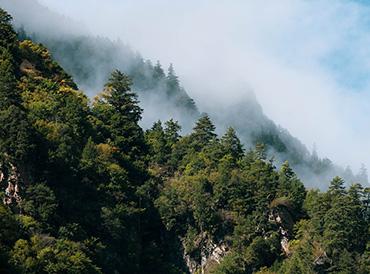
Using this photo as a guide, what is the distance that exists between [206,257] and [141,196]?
33.0 ft

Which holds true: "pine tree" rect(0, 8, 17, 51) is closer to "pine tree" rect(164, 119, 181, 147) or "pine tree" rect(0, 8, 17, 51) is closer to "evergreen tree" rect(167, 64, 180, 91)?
"pine tree" rect(164, 119, 181, 147)

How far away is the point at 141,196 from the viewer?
84.5m

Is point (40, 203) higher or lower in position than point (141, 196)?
lower

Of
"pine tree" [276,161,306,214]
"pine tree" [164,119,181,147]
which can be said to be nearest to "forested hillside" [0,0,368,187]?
"pine tree" [164,119,181,147]

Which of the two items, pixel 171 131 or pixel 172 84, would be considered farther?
pixel 172 84

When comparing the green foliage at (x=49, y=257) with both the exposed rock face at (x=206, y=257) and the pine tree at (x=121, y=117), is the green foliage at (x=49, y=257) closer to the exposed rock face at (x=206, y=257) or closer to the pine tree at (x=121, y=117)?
the exposed rock face at (x=206, y=257)

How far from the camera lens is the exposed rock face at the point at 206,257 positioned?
83.6m

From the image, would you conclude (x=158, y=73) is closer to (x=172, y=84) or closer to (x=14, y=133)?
(x=172, y=84)

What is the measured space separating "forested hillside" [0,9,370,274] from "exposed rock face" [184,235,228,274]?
5.0 inches

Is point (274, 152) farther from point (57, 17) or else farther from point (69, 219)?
point (69, 219)

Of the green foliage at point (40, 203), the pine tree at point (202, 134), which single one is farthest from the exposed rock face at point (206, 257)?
the green foliage at point (40, 203)

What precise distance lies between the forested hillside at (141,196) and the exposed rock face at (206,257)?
0.13 m

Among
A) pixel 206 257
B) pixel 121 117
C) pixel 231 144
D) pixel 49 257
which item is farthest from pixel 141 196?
pixel 49 257

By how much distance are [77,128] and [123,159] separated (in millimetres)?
7931
